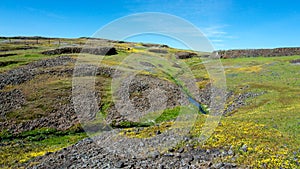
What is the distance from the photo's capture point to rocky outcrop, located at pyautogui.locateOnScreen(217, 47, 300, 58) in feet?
390

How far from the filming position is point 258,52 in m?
128

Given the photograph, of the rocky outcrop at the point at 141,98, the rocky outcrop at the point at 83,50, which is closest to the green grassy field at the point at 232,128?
the rocky outcrop at the point at 141,98

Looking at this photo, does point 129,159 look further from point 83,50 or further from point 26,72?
point 83,50

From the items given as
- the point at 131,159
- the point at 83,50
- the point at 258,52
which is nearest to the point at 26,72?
the point at 83,50

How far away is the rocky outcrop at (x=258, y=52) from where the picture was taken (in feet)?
390

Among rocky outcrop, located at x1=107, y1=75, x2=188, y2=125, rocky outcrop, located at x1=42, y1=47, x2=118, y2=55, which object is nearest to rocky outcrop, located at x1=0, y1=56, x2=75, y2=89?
rocky outcrop, located at x1=42, y1=47, x2=118, y2=55

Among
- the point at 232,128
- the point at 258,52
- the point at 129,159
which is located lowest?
the point at 129,159

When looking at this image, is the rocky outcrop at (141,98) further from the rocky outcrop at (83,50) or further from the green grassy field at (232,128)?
the rocky outcrop at (83,50)

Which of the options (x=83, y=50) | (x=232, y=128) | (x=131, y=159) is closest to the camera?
(x=131, y=159)

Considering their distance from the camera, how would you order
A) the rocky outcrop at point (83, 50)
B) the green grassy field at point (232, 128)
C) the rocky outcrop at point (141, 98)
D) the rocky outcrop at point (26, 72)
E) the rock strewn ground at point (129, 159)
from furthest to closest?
the rocky outcrop at point (83, 50), the rocky outcrop at point (26, 72), the rocky outcrop at point (141, 98), the green grassy field at point (232, 128), the rock strewn ground at point (129, 159)

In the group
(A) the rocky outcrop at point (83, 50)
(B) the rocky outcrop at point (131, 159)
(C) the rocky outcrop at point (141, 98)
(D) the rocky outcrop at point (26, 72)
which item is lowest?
(B) the rocky outcrop at point (131, 159)

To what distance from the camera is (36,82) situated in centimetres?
4884

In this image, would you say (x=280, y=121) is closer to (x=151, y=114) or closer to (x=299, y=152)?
(x=299, y=152)

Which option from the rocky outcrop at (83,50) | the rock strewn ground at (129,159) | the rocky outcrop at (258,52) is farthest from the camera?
the rocky outcrop at (258,52)
